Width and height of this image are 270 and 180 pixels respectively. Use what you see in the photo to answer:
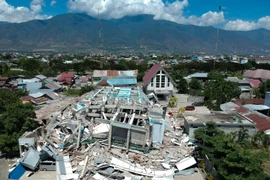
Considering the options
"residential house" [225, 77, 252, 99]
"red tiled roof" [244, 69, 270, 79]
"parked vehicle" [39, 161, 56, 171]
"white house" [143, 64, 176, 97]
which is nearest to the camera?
"parked vehicle" [39, 161, 56, 171]

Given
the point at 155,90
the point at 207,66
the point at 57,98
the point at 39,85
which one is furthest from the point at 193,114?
the point at 207,66

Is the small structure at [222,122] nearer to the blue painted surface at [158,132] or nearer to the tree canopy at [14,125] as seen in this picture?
the blue painted surface at [158,132]

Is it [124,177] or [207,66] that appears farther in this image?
[207,66]

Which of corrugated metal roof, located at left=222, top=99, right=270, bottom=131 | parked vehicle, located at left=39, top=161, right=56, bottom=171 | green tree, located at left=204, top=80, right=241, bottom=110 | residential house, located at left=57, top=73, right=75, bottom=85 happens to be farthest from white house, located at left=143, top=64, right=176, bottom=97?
residential house, located at left=57, top=73, right=75, bottom=85

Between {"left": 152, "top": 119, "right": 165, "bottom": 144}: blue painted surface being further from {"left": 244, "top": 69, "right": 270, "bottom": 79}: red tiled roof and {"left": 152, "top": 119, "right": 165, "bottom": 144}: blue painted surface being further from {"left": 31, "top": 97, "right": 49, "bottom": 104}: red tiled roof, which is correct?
{"left": 244, "top": 69, "right": 270, "bottom": 79}: red tiled roof

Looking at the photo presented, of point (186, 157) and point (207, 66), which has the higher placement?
point (207, 66)

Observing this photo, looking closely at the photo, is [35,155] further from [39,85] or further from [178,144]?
[39,85]

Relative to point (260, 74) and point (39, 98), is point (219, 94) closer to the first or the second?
point (39, 98)
